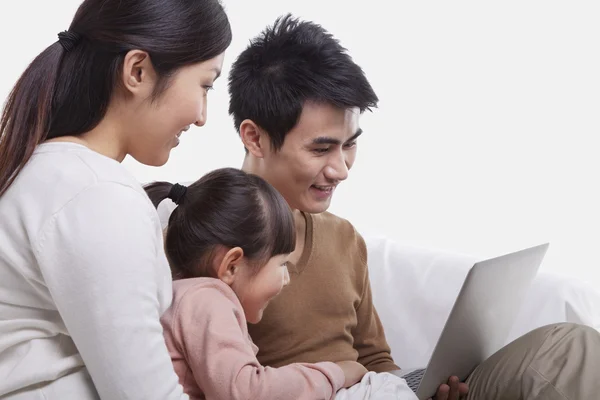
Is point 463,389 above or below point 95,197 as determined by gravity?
below

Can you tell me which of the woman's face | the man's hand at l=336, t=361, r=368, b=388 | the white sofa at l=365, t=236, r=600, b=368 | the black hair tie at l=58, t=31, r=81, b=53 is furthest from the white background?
the black hair tie at l=58, t=31, r=81, b=53

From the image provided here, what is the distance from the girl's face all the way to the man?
0.30 meters

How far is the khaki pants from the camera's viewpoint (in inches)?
65.0

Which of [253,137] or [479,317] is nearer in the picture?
[479,317]

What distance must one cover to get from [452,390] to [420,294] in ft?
1.82

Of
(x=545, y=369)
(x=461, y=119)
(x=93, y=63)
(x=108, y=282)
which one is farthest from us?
(x=461, y=119)

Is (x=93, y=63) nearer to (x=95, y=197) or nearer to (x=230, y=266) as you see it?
(x=95, y=197)

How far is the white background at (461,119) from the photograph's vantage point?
2680mm

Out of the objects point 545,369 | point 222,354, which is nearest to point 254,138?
point 222,354

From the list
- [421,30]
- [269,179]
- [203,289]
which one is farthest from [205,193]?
[421,30]

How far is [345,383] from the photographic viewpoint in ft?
5.43

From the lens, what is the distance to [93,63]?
1288mm

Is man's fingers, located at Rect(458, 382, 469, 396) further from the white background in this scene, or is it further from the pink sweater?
the white background

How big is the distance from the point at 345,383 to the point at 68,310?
69 centimetres
